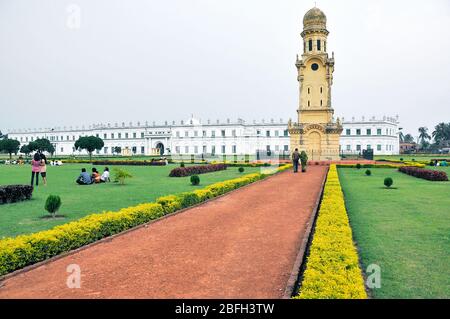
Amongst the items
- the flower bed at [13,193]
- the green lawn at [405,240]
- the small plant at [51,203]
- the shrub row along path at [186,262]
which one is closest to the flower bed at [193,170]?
the flower bed at [13,193]

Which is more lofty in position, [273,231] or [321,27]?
[321,27]

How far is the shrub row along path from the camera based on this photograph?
5.25 m

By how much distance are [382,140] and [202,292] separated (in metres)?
82.8

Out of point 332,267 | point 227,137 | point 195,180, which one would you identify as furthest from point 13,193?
point 227,137

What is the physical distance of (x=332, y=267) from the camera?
17.6 feet

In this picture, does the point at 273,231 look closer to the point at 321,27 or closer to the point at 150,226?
the point at 150,226

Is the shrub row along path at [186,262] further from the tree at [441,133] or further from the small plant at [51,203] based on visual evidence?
the tree at [441,133]

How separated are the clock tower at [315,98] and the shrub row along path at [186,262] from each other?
112 feet

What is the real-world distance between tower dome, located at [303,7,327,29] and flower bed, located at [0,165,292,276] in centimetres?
3737

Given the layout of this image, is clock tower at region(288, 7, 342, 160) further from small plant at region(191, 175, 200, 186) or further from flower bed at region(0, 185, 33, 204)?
flower bed at region(0, 185, 33, 204)

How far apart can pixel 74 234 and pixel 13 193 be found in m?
6.83

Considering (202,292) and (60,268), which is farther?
(60,268)
